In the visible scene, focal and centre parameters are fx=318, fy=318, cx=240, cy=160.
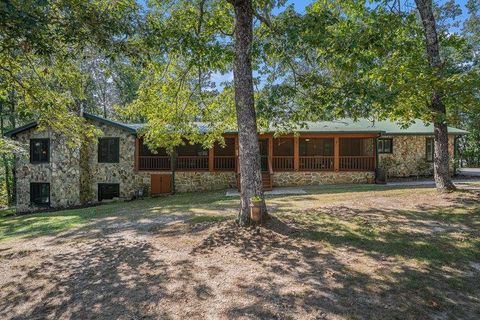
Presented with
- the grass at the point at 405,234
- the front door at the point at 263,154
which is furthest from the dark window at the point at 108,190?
the grass at the point at 405,234

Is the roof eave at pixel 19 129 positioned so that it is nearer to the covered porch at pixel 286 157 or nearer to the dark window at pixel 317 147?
the covered porch at pixel 286 157

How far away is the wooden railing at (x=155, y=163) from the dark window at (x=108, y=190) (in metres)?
1.76

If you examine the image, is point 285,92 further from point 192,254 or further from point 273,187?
point 273,187

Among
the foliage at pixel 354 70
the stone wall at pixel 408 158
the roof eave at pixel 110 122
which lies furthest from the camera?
the stone wall at pixel 408 158

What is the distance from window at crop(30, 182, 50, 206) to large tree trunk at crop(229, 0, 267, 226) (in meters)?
15.1

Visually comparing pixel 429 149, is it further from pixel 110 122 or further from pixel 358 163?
pixel 110 122

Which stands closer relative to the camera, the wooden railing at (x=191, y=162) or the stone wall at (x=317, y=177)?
the stone wall at (x=317, y=177)

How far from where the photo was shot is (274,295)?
431cm

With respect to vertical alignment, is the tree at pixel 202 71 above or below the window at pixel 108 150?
above

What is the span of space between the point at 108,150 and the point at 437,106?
51.4 ft

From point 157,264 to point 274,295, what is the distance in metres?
2.30

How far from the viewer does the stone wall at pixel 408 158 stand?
18.1 meters

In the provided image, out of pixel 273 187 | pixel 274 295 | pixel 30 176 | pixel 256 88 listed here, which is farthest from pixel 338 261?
pixel 30 176

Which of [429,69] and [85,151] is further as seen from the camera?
[85,151]
